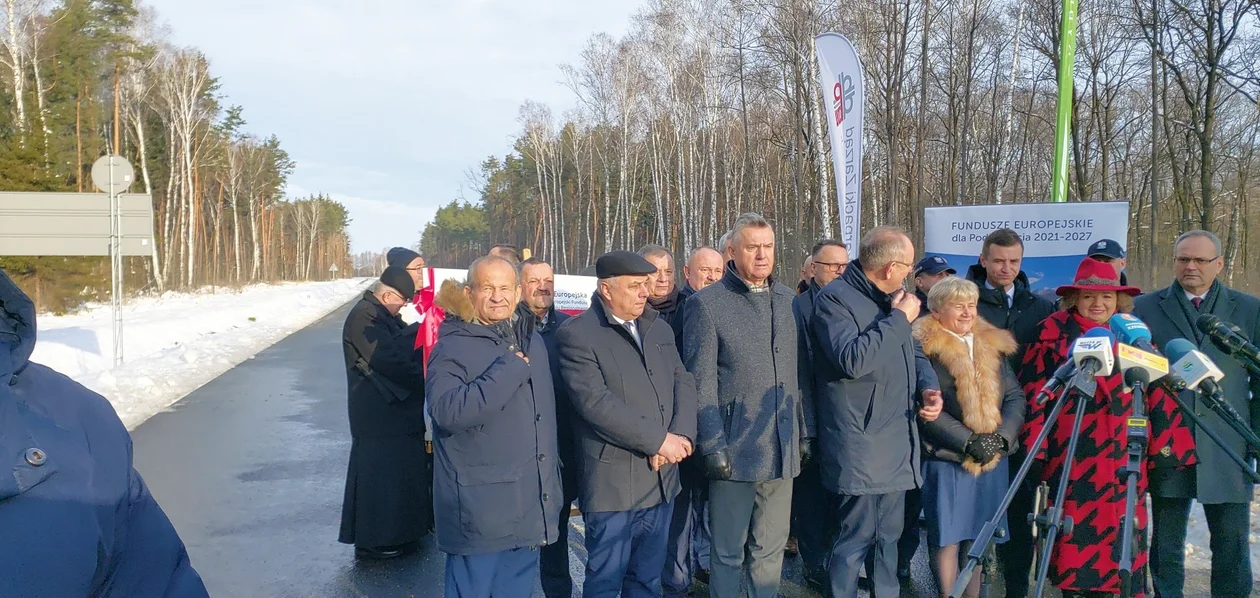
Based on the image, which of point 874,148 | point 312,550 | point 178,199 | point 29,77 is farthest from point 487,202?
point 312,550

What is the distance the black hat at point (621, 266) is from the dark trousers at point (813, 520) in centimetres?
176

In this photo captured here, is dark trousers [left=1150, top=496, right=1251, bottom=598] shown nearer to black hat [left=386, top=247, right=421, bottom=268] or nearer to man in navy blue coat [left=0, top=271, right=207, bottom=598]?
man in navy blue coat [left=0, top=271, right=207, bottom=598]

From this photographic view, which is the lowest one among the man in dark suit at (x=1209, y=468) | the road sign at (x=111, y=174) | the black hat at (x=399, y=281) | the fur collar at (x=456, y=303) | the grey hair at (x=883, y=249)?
the man in dark suit at (x=1209, y=468)

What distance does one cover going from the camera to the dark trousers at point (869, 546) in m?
3.79

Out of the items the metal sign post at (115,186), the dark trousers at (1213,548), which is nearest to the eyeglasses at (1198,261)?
the dark trousers at (1213,548)

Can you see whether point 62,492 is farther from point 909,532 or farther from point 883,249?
point 909,532

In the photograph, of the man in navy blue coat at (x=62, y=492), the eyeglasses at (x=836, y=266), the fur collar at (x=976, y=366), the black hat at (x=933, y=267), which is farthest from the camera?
the eyeglasses at (x=836, y=266)

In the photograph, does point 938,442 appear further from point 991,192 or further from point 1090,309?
point 991,192

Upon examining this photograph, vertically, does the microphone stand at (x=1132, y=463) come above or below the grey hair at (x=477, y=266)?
below

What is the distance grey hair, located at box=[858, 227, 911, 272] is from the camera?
3848mm

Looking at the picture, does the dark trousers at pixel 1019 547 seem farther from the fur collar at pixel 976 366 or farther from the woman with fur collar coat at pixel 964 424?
the fur collar at pixel 976 366

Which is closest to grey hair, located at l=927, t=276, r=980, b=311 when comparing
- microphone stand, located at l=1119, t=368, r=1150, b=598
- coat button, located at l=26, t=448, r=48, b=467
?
microphone stand, located at l=1119, t=368, r=1150, b=598

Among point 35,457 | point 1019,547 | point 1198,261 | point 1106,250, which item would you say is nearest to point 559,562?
point 1019,547

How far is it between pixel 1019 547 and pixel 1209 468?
3.28ft
